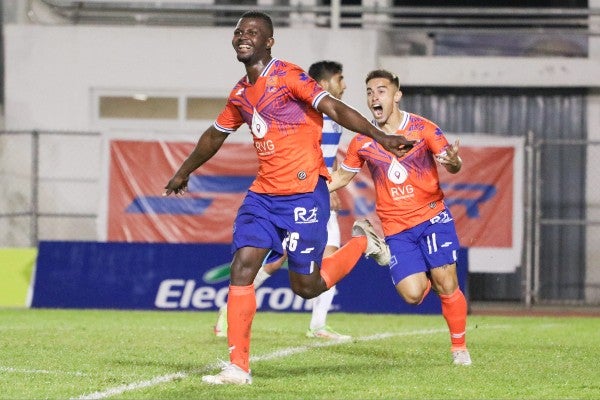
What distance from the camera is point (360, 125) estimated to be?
7465 mm

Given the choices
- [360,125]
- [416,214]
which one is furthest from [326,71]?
[360,125]

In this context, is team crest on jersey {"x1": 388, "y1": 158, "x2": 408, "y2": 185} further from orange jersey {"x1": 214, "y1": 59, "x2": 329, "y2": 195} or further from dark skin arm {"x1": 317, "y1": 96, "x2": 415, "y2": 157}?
dark skin arm {"x1": 317, "y1": 96, "x2": 415, "y2": 157}

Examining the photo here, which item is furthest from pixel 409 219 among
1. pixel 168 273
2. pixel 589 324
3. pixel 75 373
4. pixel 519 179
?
pixel 519 179

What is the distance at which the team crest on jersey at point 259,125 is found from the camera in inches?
313

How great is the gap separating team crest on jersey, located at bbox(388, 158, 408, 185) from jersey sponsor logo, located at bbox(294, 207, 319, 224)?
1.50 metres

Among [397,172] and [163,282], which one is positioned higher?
[397,172]

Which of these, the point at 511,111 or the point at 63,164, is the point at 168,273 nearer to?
the point at 63,164

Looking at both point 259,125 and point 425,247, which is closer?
point 259,125

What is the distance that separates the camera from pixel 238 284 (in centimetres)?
775

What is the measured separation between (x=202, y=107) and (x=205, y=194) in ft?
7.99

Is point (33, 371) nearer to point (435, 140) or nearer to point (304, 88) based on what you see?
point (304, 88)

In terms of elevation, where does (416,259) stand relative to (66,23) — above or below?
below

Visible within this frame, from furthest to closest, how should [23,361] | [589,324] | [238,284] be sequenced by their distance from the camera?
→ [589,324] → [23,361] → [238,284]

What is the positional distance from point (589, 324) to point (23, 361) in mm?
7600
